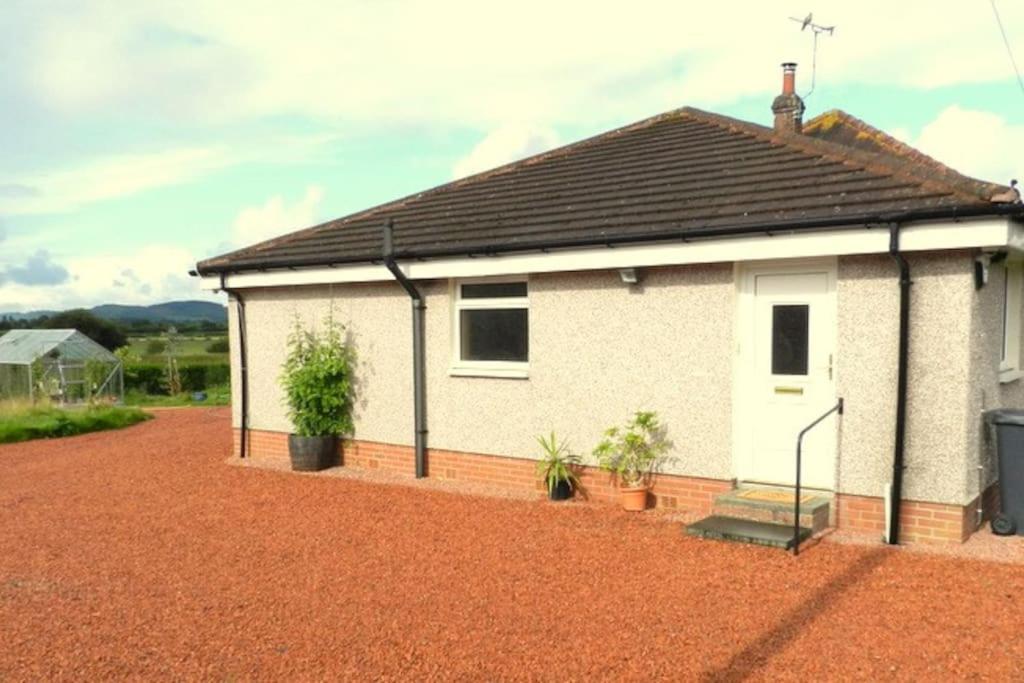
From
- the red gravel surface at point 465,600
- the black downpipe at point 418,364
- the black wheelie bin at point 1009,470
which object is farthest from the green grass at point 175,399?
the black wheelie bin at point 1009,470

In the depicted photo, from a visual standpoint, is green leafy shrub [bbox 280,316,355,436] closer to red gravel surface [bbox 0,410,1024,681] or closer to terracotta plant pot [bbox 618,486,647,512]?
red gravel surface [bbox 0,410,1024,681]

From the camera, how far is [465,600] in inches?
208

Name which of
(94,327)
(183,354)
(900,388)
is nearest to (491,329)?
(900,388)

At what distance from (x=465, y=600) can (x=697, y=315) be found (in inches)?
143

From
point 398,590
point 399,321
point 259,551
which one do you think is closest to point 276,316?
point 399,321

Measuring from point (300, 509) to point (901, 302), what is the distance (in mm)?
6009

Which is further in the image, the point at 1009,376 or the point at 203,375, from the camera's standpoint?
the point at 203,375

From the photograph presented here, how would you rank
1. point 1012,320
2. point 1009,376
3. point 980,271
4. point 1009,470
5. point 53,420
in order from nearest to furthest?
1. point 980,271
2. point 1009,470
3. point 1009,376
4. point 1012,320
5. point 53,420

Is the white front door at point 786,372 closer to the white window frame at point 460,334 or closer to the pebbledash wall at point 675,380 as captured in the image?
the pebbledash wall at point 675,380

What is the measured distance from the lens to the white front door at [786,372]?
22.9 ft

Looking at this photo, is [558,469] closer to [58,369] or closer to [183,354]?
[58,369]

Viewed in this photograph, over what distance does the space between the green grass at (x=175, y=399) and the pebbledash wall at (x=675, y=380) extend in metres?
13.2

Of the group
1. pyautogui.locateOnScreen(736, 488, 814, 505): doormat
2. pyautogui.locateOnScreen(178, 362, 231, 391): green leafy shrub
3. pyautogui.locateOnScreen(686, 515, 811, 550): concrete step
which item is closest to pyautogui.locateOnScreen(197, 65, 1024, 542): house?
pyautogui.locateOnScreen(736, 488, 814, 505): doormat

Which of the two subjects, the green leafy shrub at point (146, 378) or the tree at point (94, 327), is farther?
the tree at point (94, 327)
